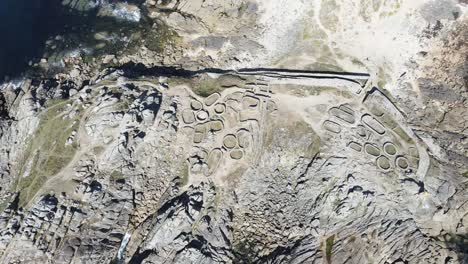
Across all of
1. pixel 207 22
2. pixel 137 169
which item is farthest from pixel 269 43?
pixel 137 169

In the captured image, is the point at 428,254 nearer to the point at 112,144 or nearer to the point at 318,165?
the point at 318,165

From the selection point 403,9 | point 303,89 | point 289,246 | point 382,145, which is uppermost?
point 403,9

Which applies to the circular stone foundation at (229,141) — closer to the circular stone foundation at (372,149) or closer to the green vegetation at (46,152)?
the circular stone foundation at (372,149)

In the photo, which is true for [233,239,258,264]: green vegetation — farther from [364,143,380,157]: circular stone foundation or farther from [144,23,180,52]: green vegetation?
[144,23,180,52]: green vegetation

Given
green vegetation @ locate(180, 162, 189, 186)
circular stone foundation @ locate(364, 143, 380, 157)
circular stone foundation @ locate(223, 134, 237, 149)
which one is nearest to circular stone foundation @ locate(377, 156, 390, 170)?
circular stone foundation @ locate(364, 143, 380, 157)

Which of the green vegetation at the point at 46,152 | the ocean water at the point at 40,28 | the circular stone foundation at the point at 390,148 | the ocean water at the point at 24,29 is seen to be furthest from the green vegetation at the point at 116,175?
the circular stone foundation at the point at 390,148

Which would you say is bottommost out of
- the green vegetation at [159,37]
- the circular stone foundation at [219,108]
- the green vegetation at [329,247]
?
the green vegetation at [329,247]

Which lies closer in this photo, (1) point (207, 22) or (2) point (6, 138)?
(2) point (6, 138)

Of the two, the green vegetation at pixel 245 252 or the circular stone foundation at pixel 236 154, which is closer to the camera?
the green vegetation at pixel 245 252
